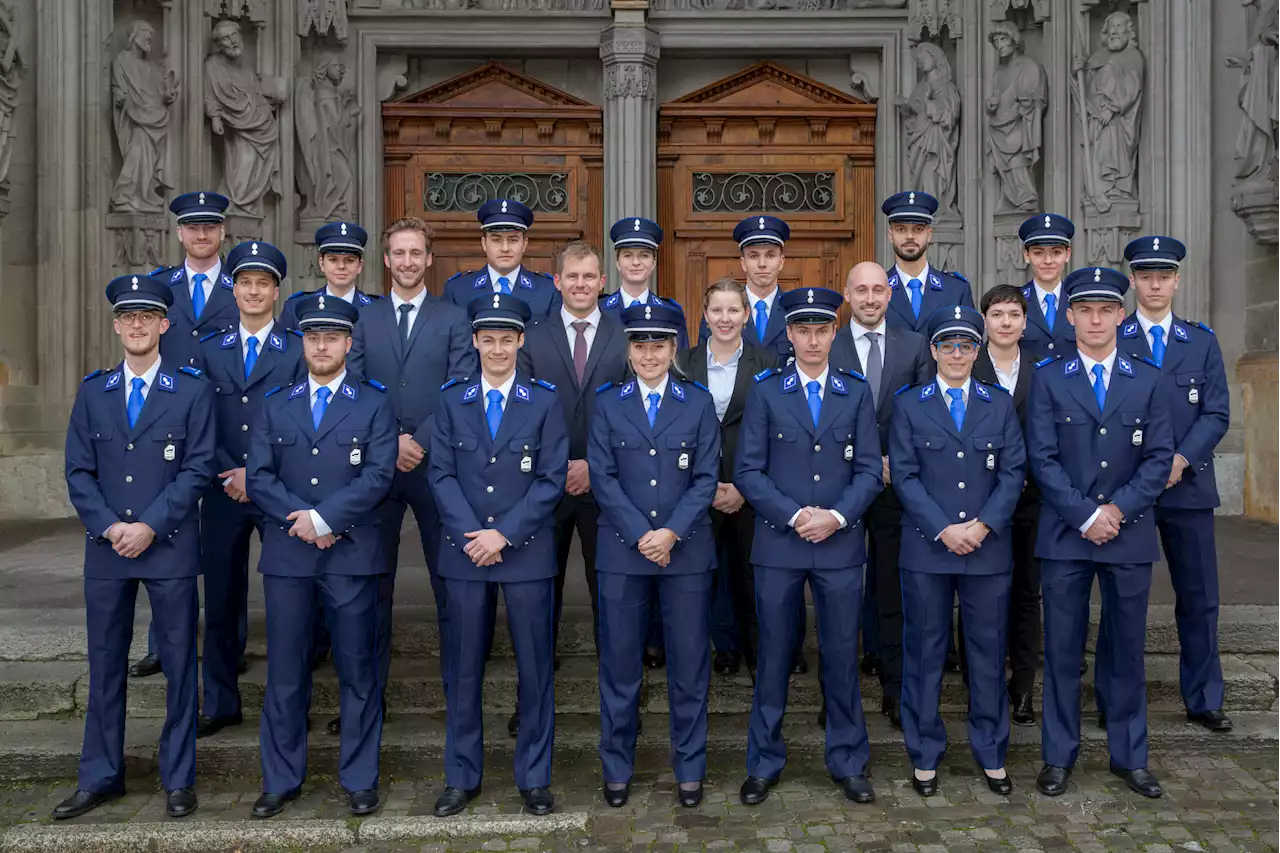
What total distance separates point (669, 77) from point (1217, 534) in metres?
5.62

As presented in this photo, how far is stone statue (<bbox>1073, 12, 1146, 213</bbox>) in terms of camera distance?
29.0ft

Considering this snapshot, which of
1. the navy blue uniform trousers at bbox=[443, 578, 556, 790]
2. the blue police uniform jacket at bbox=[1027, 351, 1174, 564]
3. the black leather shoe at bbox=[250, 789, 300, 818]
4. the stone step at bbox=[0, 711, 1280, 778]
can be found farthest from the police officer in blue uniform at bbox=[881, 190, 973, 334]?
the black leather shoe at bbox=[250, 789, 300, 818]

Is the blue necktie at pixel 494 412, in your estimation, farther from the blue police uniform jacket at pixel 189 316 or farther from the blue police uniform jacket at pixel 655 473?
the blue police uniform jacket at pixel 189 316

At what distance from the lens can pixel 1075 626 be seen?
4605 millimetres

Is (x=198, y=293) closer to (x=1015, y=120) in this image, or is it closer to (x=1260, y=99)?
(x=1015, y=120)

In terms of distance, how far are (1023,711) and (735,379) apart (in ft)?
6.06

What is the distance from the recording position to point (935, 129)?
9734 millimetres

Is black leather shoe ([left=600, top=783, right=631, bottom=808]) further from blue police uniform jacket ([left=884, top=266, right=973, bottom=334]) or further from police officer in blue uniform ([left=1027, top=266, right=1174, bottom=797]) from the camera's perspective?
blue police uniform jacket ([left=884, top=266, right=973, bottom=334])

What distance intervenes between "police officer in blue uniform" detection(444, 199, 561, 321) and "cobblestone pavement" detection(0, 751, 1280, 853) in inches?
80.6

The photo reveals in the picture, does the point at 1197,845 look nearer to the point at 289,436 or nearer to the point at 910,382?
the point at 910,382

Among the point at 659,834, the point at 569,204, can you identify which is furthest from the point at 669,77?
the point at 659,834

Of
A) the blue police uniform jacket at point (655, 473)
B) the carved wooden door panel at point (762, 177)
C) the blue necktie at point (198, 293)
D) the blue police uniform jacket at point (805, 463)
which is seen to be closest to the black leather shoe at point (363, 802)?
the blue police uniform jacket at point (655, 473)

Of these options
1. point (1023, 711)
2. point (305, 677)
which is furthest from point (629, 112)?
point (305, 677)

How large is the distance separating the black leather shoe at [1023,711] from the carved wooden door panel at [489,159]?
606 cm
